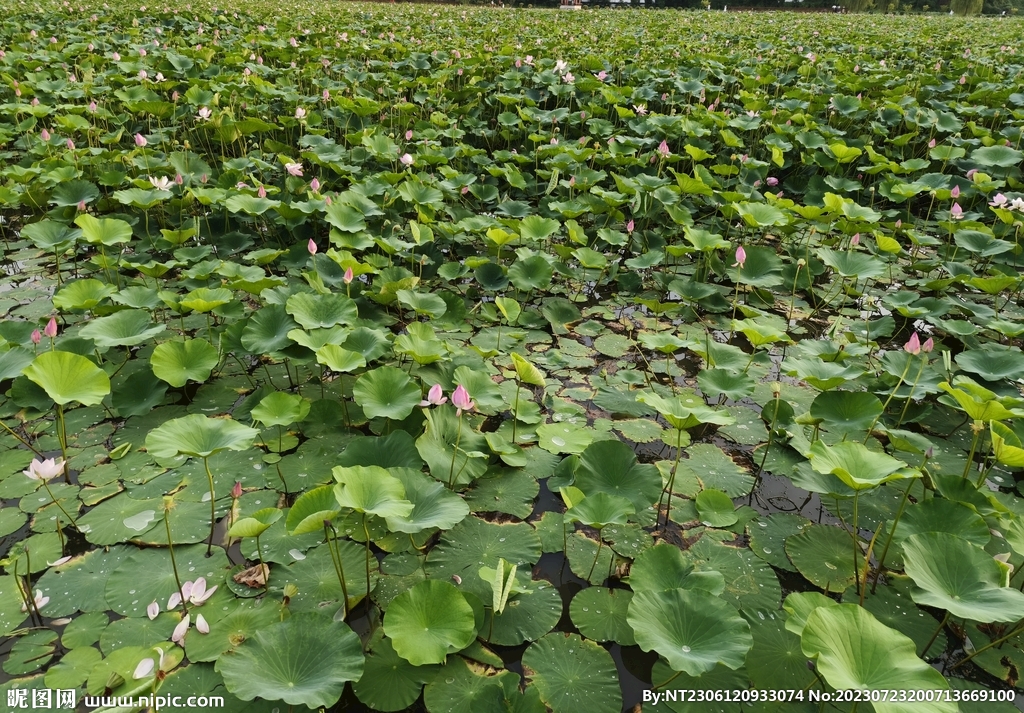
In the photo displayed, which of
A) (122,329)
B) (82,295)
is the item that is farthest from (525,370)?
(82,295)

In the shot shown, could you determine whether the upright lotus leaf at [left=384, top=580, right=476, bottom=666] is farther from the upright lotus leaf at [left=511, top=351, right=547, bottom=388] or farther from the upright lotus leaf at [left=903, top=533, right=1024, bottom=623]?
the upright lotus leaf at [left=903, top=533, right=1024, bottom=623]

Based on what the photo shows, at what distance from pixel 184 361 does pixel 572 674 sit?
1752 mm

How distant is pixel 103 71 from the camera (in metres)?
5.57

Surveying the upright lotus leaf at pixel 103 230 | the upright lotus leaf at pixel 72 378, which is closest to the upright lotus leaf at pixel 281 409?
the upright lotus leaf at pixel 72 378

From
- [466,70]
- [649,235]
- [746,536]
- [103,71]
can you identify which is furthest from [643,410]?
[103,71]

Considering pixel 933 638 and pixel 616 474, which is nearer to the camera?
pixel 933 638

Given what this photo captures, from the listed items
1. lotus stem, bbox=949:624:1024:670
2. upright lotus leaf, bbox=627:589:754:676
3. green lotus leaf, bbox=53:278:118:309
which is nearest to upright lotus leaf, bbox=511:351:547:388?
upright lotus leaf, bbox=627:589:754:676

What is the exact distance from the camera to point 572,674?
4.81 ft

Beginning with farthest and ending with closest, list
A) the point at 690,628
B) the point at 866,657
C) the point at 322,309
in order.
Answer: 1. the point at 322,309
2. the point at 690,628
3. the point at 866,657

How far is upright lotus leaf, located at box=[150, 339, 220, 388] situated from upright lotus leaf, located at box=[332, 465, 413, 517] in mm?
1005

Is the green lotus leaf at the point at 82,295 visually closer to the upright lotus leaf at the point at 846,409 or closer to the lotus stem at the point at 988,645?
the upright lotus leaf at the point at 846,409

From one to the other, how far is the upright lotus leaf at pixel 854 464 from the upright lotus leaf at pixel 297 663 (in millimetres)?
1202

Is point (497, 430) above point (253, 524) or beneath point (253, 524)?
beneath

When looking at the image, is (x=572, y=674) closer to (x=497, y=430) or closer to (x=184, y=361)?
(x=497, y=430)
